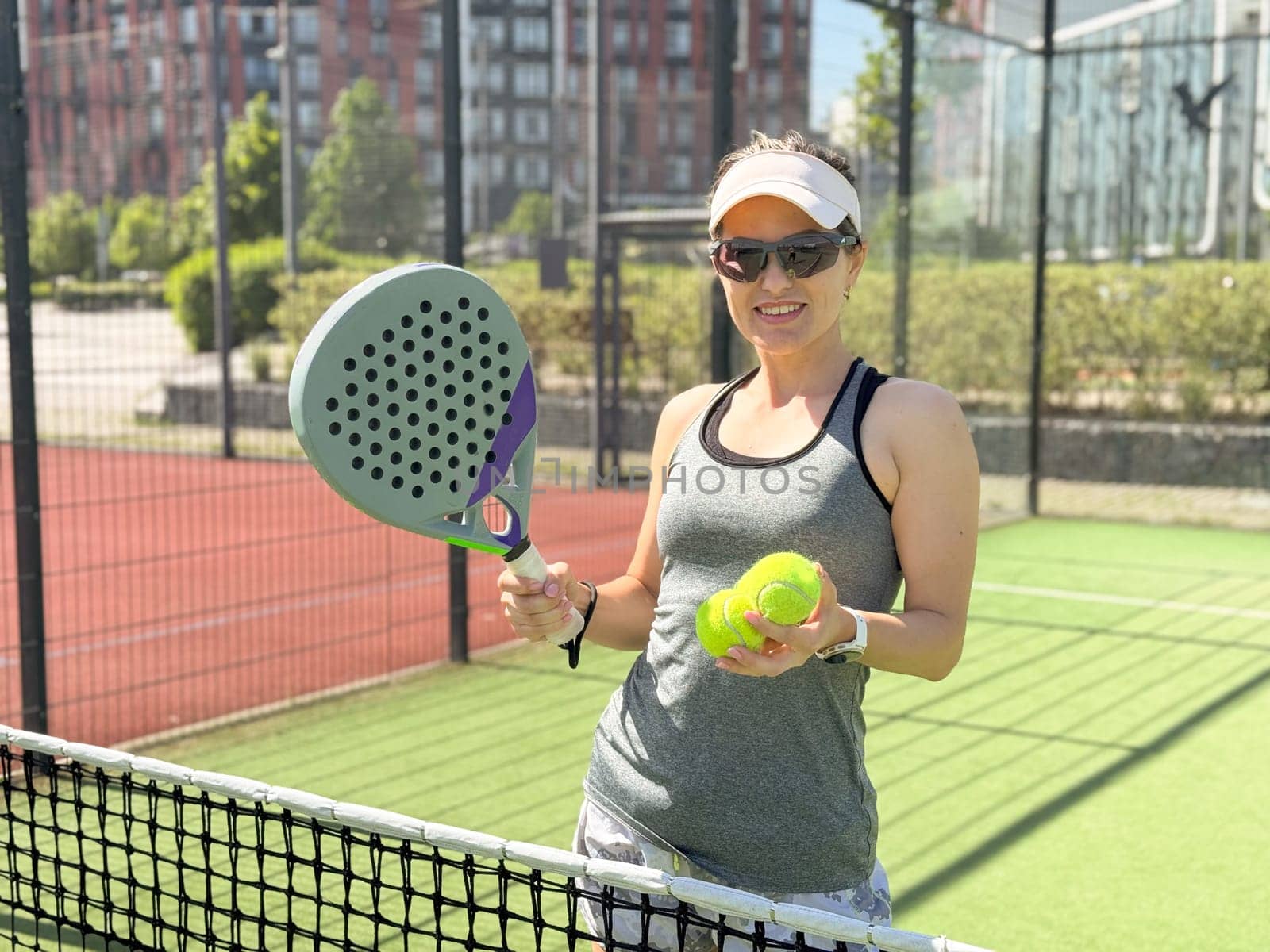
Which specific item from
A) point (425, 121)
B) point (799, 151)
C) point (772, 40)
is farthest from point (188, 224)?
point (799, 151)

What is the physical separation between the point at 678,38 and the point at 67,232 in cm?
1002

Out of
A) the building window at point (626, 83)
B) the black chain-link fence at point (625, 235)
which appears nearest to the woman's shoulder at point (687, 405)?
the black chain-link fence at point (625, 235)

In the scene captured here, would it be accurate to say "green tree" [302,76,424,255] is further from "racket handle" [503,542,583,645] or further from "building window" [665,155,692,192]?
"racket handle" [503,542,583,645]

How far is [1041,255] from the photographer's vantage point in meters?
10.2

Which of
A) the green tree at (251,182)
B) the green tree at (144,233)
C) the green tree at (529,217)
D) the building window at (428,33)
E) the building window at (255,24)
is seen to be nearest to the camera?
the building window at (428,33)

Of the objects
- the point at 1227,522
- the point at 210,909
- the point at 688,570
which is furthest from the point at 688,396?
the point at 1227,522

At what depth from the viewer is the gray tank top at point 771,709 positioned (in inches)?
71.8

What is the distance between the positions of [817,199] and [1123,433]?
400 inches

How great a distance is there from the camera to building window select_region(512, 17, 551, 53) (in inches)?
456

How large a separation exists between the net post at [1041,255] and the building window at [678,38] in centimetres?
471

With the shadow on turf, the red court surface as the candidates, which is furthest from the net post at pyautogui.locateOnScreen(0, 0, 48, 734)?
the shadow on turf

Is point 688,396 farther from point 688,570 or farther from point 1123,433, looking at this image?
point 1123,433

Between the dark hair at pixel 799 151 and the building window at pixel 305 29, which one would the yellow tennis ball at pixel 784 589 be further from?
the building window at pixel 305 29

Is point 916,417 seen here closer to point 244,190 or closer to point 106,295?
point 106,295
